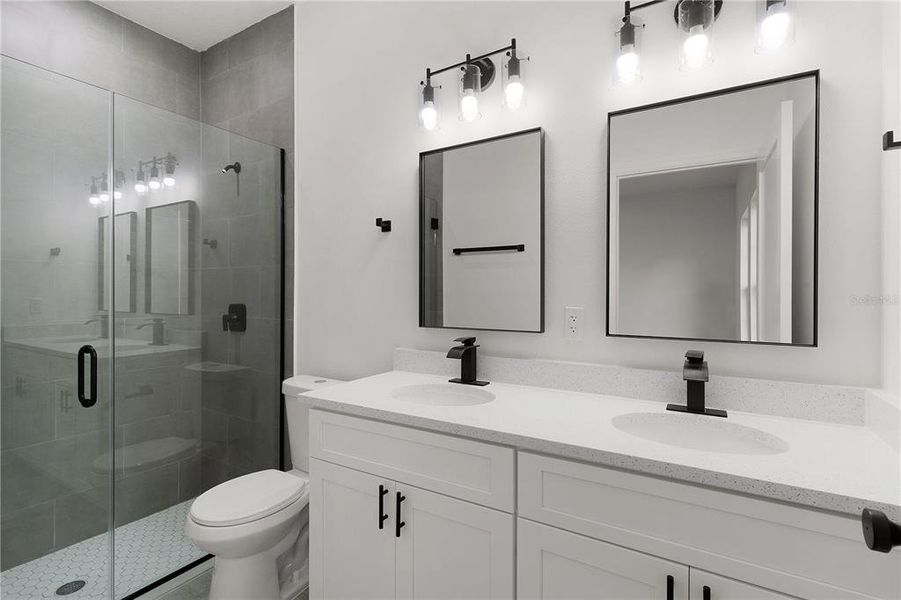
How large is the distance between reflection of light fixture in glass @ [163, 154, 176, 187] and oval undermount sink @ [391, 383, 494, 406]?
56.0 inches

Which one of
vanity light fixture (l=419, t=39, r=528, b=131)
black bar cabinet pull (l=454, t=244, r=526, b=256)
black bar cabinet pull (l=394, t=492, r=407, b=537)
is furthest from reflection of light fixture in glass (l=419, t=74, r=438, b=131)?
black bar cabinet pull (l=394, t=492, r=407, b=537)

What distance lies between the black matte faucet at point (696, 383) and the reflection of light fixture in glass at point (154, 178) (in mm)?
2160

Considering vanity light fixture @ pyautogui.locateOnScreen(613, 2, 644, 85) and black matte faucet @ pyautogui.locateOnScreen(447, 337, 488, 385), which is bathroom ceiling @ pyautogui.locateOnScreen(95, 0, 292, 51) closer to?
vanity light fixture @ pyautogui.locateOnScreen(613, 2, 644, 85)

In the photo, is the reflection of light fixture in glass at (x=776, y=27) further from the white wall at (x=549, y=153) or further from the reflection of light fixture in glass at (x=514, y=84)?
the reflection of light fixture in glass at (x=514, y=84)

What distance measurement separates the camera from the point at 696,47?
1227mm

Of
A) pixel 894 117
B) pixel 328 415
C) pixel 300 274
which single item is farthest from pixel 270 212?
pixel 894 117

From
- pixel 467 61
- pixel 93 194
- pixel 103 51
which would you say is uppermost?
pixel 103 51

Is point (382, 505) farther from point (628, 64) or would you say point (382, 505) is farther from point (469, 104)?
point (628, 64)

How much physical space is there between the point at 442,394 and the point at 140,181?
1.56 m

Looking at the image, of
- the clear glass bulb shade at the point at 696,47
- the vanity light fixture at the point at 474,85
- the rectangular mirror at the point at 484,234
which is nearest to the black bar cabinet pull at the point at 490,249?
the rectangular mirror at the point at 484,234

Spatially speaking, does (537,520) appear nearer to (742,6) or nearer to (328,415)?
(328,415)

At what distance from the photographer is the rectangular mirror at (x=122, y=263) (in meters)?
1.72

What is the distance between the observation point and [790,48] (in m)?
1.19

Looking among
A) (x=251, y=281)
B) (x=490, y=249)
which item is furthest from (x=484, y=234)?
(x=251, y=281)
